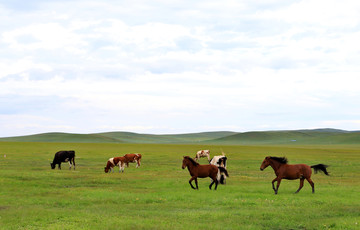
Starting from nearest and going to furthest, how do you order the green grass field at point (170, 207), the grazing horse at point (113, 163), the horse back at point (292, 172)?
the green grass field at point (170, 207), the horse back at point (292, 172), the grazing horse at point (113, 163)

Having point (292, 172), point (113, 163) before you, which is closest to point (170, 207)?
point (292, 172)

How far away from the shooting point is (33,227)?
13.5 m

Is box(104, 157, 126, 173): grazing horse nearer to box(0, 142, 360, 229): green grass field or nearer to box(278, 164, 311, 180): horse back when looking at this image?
box(0, 142, 360, 229): green grass field

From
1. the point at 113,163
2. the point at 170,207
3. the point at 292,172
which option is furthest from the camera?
the point at 113,163

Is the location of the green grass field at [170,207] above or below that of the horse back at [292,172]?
below

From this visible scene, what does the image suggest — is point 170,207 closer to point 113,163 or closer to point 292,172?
point 292,172

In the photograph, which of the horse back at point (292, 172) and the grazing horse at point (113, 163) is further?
the grazing horse at point (113, 163)

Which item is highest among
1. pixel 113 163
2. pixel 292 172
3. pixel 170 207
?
pixel 292 172

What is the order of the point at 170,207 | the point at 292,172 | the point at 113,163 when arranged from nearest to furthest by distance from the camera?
the point at 170,207 → the point at 292,172 → the point at 113,163

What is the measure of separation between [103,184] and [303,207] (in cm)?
1466

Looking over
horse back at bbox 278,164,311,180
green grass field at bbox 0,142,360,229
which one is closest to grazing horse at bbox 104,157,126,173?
green grass field at bbox 0,142,360,229

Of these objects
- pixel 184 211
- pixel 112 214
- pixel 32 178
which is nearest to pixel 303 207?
pixel 184 211

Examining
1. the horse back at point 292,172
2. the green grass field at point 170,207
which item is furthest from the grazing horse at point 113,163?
the horse back at point 292,172

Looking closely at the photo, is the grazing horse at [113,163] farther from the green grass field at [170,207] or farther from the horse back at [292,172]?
the horse back at [292,172]
